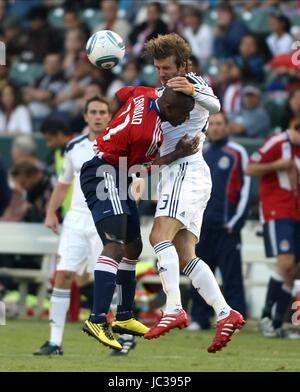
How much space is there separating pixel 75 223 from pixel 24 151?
5.82 m

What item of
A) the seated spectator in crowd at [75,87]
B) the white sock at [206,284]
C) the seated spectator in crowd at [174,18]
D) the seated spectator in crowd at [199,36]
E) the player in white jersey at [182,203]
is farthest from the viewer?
the seated spectator in crowd at [174,18]

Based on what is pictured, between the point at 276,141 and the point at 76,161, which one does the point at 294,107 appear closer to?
the point at 276,141

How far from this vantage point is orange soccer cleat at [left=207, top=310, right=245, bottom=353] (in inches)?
405

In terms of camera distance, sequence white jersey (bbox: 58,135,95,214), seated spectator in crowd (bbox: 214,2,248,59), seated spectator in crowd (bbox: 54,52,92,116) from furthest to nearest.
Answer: seated spectator in crowd (bbox: 54,52,92,116) < seated spectator in crowd (bbox: 214,2,248,59) < white jersey (bbox: 58,135,95,214)

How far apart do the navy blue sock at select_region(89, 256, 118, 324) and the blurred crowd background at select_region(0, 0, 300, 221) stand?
235 inches

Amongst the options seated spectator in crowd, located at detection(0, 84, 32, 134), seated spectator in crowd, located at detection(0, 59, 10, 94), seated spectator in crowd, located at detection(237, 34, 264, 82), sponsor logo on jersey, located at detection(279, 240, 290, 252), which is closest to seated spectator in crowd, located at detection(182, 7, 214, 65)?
seated spectator in crowd, located at detection(237, 34, 264, 82)

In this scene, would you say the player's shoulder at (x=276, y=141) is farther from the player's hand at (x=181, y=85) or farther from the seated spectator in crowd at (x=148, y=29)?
the seated spectator in crowd at (x=148, y=29)

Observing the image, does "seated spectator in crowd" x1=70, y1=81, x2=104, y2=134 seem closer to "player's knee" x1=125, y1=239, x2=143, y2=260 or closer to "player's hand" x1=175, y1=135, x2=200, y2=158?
"player's knee" x1=125, y1=239, x2=143, y2=260

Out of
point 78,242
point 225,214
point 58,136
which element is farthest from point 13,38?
point 78,242

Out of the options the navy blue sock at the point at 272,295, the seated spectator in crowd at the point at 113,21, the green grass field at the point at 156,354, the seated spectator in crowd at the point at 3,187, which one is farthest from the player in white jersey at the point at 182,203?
the seated spectator in crowd at the point at 113,21

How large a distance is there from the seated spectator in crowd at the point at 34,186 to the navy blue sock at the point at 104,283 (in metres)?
7.25

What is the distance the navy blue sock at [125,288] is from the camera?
10.9 m

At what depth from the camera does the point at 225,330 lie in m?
10.3

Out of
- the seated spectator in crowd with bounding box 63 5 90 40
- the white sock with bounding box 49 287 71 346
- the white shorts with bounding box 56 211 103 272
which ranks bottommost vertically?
the white sock with bounding box 49 287 71 346
